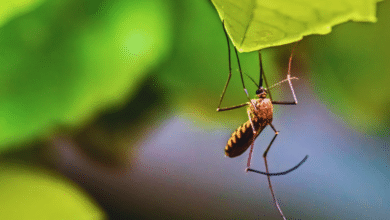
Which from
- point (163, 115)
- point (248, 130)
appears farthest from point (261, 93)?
point (163, 115)

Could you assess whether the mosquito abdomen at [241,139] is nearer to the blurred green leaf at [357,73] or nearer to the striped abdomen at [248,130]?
the striped abdomen at [248,130]

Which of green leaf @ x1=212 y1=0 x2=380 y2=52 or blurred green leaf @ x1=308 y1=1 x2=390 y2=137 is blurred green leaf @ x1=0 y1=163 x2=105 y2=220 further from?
blurred green leaf @ x1=308 y1=1 x2=390 y2=137

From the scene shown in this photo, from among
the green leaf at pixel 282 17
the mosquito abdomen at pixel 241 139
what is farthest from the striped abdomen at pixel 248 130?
the green leaf at pixel 282 17

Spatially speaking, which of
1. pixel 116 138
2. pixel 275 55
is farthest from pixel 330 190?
pixel 116 138

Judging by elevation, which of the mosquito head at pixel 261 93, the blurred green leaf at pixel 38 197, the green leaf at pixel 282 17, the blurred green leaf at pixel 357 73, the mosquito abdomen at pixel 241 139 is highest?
the blurred green leaf at pixel 357 73

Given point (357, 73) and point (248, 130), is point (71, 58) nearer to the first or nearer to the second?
point (248, 130)

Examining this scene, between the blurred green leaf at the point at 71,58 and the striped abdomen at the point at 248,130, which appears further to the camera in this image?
the striped abdomen at the point at 248,130
